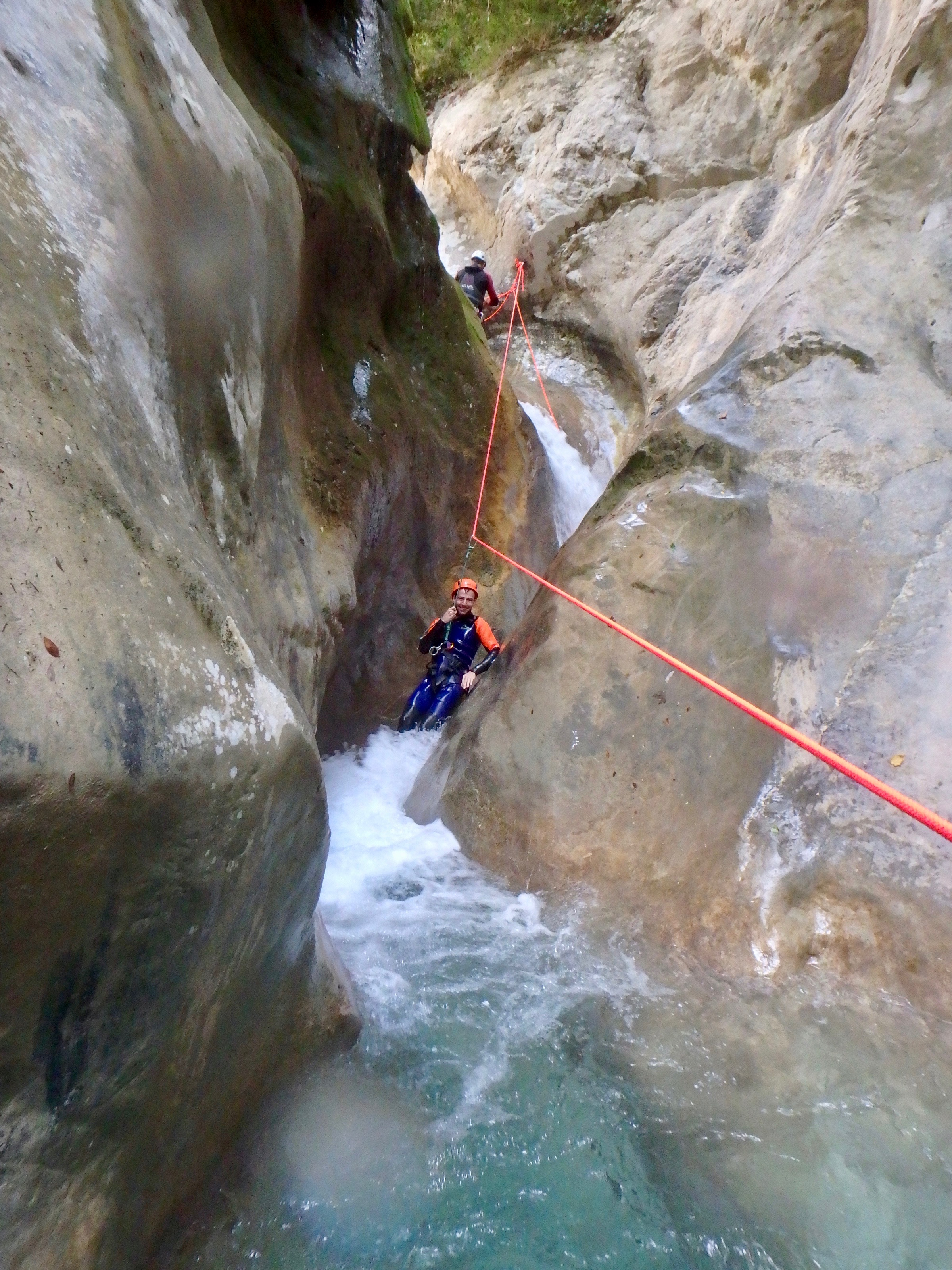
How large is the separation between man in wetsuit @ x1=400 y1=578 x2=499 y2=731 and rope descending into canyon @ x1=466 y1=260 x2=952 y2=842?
21.6 inches

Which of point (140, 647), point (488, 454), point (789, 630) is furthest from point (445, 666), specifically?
point (140, 647)

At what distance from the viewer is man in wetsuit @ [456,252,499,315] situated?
10336mm

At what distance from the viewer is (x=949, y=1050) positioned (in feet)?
9.25

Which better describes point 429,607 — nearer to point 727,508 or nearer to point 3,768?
point 727,508

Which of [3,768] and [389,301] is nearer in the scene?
[3,768]

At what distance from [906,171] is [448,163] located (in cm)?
936

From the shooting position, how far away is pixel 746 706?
97.5 inches

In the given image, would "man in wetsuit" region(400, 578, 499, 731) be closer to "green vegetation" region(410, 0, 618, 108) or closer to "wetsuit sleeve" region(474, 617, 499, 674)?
"wetsuit sleeve" region(474, 617, 499, 674)

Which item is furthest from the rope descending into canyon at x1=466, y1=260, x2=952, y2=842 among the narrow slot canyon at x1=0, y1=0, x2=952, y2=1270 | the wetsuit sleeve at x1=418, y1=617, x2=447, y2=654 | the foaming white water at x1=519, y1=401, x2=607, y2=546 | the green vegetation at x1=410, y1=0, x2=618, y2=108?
the green vegetation at x1=410, y1=0, x2=618, y2=108

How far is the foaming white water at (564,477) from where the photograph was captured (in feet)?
26.9

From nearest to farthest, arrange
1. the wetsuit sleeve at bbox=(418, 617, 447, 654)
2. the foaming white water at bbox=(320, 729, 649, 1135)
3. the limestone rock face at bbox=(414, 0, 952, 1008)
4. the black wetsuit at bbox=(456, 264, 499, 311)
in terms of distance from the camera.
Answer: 1. the foaming white water at bbox=(320, 729, 649, 1135)
2. the limestone rock face at bbox=(414, 0, 952, 1008)
3. the wetsuit sleeve at bbox=(418, 617, 447, 654)
4. the black wetsuit at bbox=(456, 264, 499, 311)

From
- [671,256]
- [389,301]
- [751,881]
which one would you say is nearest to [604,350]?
[671,256]

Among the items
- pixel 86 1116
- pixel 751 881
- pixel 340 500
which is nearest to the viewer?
pixel 86 1116

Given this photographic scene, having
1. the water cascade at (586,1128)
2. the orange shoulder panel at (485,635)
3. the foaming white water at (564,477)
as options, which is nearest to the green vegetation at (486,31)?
Result: the foaming white water at (564,477)
